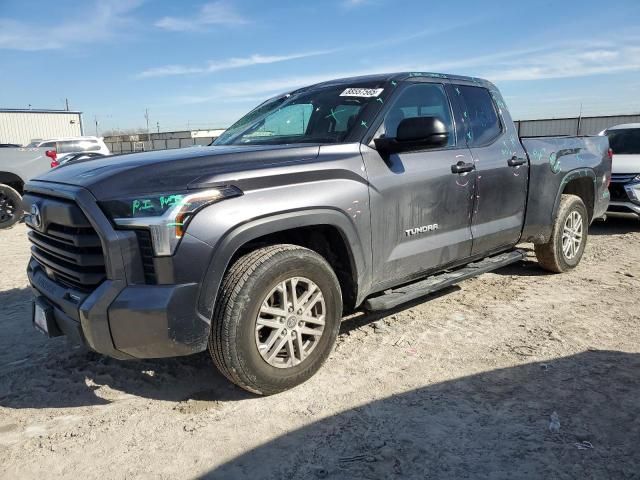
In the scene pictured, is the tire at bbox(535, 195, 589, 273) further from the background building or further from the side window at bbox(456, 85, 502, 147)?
the background building

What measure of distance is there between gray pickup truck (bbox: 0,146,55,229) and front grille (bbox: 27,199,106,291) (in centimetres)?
704

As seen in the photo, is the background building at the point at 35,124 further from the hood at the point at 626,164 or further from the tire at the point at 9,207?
the hood at the point at 626,164

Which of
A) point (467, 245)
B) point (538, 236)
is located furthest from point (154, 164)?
point (538, 236)

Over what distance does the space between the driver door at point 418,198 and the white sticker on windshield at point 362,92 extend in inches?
5.7

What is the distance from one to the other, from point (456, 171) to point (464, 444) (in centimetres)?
208

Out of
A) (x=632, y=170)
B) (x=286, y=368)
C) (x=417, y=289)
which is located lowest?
(x=286, y=368)

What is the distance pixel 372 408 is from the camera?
2.90 metres

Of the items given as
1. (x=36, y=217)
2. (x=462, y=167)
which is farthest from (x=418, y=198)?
(x=36, y=217)

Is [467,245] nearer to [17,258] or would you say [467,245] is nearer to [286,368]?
[286,368]

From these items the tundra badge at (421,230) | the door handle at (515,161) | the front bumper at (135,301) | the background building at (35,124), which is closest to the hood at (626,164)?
the door handle at (515,161)

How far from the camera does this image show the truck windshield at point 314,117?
3.58 meters

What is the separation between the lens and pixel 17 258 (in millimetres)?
6844

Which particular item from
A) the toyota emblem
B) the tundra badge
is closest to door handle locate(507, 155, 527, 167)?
the tundra badge

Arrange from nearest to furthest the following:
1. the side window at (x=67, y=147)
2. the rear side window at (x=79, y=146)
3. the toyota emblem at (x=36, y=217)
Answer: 1. the toyota emblem at (x=36, y=217)
2. the side window at (x=67, y=147)
3. the rear side window at (x=79, y=146)
